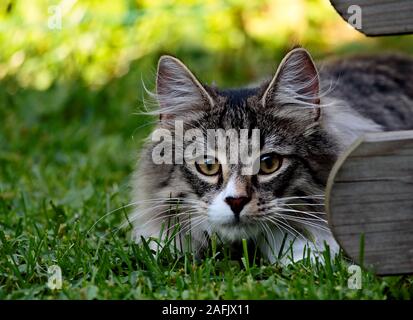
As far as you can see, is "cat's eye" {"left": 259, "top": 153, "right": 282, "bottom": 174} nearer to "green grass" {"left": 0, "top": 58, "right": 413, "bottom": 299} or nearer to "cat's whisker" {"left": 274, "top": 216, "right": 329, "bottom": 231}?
"cat's whisker" {"left": 274, "top": 216, "right": 329, "bottom": 231}

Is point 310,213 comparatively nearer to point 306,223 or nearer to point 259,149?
point 306,223

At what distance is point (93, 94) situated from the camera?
6.24 metres

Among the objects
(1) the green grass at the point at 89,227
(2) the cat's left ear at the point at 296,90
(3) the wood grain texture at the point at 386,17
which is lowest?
→ (1) the green grass at the point at 89,227

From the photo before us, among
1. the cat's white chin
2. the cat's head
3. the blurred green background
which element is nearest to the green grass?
the blurred green background

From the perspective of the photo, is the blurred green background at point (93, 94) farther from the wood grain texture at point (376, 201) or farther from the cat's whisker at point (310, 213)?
the cat's whisker at point (310, 213)

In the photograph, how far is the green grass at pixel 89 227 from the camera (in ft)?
9.45

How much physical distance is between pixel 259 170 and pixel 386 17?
0.88 m

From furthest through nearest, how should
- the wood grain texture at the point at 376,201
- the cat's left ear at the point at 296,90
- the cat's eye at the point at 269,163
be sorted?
the cat's left ear at the point at 296,90 → the cat's eye at the point at 269,163 → the wood grain texture at the point at 376,201

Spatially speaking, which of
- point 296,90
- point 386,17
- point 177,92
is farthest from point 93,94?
point 386,17

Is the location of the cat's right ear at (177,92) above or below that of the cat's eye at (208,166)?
above

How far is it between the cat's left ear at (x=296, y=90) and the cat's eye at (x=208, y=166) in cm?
35

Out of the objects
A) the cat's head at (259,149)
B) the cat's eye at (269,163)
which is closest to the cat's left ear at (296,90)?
the cat's head at (259,149)

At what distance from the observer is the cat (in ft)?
10.8

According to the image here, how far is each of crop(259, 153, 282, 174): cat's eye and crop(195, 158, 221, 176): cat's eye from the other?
0.18 metres
